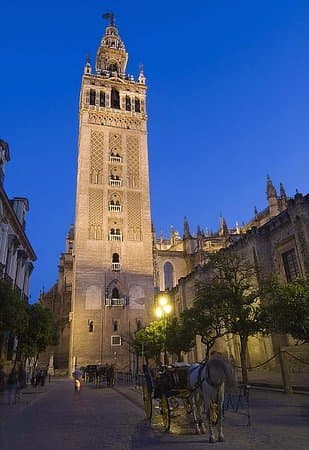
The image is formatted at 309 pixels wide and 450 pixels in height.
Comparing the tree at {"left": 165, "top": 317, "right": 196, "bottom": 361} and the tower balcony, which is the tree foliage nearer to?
the tree at {"left": 165, "top": 317, "right": 196, "bottom": 361}

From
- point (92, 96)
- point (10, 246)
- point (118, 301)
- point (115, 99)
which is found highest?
point (115, 99)

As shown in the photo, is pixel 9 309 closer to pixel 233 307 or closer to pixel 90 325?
pixel 233 307

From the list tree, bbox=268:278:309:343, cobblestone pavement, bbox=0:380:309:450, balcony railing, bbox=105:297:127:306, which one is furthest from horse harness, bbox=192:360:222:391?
balcony railing, bbox=105:297:127:306

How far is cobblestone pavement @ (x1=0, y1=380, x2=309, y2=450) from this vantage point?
5.95 metres

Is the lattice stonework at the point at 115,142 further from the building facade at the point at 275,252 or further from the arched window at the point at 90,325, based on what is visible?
the arched window at the point at 90,325

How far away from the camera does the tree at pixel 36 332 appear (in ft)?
72.6

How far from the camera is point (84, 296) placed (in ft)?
123

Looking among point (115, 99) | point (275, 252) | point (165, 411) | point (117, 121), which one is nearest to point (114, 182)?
point (117, 121)

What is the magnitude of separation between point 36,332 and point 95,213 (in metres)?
20.6

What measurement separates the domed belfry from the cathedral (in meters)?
0.11

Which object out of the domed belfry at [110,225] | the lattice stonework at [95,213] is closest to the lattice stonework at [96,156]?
the domed belfry at [110,225]

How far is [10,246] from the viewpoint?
2444 cm

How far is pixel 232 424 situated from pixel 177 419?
1664mm

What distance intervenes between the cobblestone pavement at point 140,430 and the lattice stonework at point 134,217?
103ft
